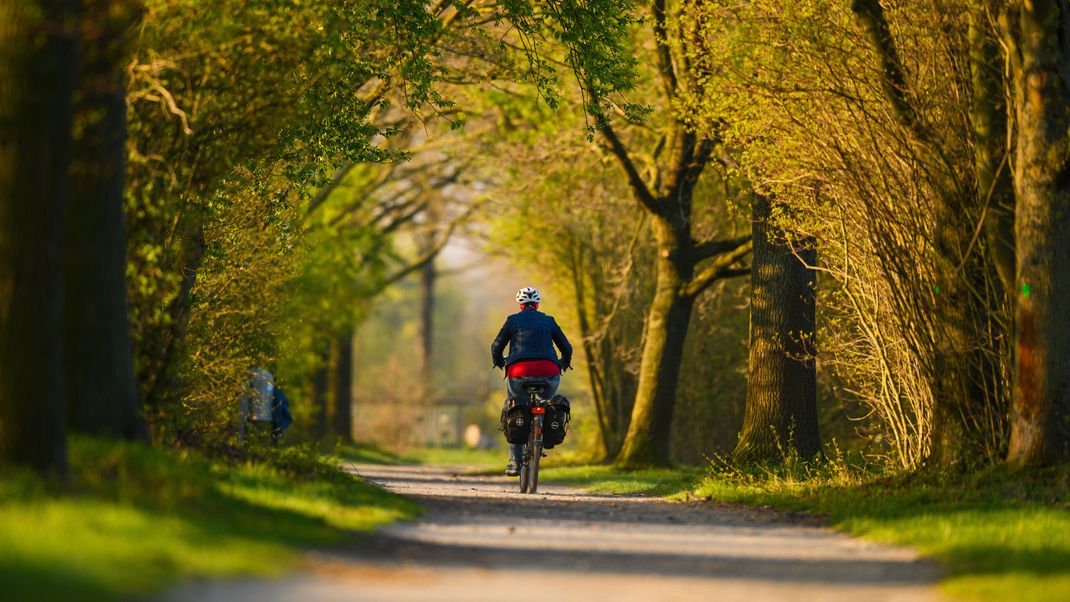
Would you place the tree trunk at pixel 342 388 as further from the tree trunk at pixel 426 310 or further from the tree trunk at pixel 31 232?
the tree trunk at pixel 31 232

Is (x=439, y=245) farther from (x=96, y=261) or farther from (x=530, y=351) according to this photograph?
(x=96, y=261)

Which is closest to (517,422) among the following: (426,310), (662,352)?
(662,352)

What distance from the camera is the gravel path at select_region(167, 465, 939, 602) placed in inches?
317

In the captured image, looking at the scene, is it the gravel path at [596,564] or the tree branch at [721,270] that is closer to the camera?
the gravel path at [596,564]

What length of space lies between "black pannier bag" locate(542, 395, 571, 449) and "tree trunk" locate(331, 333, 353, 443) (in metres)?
26.4

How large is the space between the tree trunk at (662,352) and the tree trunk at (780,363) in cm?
538

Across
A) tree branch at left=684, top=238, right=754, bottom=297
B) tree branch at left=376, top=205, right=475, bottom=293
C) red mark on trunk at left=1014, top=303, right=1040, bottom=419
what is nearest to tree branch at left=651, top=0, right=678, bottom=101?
tree branch at left=684, top=238, right=754, bottom=297

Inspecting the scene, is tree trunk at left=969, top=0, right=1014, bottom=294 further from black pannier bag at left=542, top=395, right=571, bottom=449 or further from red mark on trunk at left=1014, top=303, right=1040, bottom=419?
black pannier bag at left=542, top=395, right=571, bottom=449

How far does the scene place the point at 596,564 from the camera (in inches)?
387

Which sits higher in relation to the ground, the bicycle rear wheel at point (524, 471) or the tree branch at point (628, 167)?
the tree branch at point (628, 167)

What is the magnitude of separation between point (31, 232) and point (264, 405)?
12350 mm

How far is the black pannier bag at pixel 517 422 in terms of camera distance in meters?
18.0

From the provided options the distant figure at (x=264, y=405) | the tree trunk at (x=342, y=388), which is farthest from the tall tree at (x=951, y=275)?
the tree trunk at (x=342, y=388)

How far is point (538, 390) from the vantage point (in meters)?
18.1
